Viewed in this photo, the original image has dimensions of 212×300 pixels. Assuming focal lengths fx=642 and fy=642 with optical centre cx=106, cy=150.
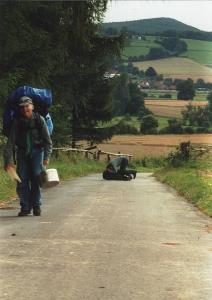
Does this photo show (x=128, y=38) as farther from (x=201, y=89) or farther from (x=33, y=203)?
(x=33, y=203)

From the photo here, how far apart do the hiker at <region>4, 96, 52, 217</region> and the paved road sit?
11.3 inches

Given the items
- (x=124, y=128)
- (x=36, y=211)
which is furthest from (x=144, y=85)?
(x=124, y=128)

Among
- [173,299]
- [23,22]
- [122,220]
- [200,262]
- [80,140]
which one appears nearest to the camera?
[173,299]

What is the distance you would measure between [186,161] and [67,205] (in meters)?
17.9

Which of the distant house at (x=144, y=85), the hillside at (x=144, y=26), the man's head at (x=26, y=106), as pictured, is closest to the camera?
the man's head at (x=26, y=106)

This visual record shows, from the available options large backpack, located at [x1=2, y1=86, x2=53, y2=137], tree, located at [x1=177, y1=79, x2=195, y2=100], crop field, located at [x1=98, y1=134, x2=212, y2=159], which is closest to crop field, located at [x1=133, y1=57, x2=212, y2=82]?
tree, located at [x1=177, y1=79, x2=195, y2=100]

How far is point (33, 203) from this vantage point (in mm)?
8562

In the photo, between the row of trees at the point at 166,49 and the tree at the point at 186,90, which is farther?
the tree at the point at 186,90

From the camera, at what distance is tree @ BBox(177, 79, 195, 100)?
21344 millimetres

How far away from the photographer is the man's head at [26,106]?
26.3 feet

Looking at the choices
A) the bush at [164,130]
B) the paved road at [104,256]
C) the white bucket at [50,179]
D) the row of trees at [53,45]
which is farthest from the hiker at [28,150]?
the bush at [164,130]

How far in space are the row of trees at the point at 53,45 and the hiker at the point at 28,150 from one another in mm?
5568

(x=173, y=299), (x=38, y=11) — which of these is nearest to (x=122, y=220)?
(x=173, y=299)

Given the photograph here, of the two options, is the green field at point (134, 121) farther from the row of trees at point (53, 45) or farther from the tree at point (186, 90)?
the row of trees at point (53, 45)
